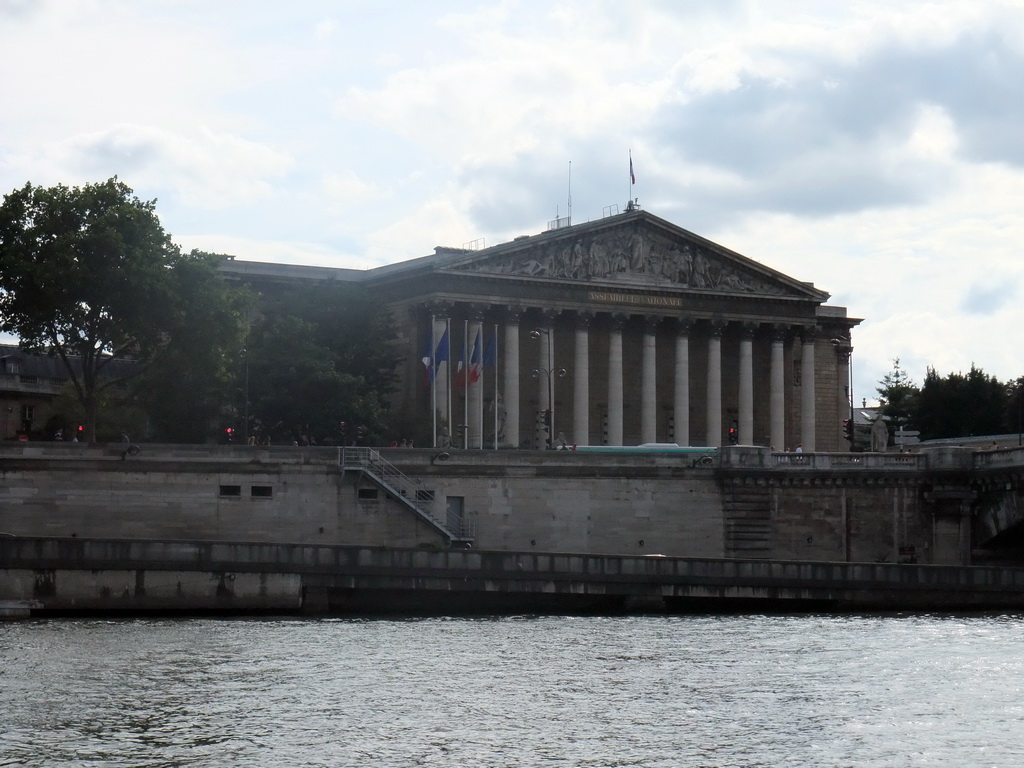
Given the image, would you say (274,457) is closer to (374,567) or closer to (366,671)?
(374,567)

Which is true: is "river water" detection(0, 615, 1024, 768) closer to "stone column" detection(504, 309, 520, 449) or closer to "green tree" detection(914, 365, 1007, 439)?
"stone column" detection(504, 309, 520, 449)

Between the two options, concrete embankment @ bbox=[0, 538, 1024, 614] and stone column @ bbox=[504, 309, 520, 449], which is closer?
concrete embankment @ bbox=[0, 538, 1024, 614]

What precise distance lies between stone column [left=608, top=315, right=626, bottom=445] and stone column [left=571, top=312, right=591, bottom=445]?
64.4 inches

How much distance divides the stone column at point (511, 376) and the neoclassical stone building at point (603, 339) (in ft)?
0.27

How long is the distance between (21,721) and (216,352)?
37.9m

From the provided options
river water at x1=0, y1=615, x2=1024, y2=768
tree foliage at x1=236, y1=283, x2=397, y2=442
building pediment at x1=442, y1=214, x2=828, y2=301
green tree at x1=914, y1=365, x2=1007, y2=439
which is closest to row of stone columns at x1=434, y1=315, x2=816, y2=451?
building pediment at x1=442, y1=214, x2=828, y2=301

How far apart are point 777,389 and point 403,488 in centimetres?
4459

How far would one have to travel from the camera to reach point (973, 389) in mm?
150375

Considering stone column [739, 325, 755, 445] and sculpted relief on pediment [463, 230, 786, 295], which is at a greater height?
sculpted relief on pediment [463, 230, 786, 295]

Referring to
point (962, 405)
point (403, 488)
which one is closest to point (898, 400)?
point (962, 405)

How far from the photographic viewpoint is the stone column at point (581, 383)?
10819 cm

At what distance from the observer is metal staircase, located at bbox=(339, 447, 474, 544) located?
7494 cm

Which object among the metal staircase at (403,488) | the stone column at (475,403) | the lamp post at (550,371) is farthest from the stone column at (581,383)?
the metal staircase at (403,488)

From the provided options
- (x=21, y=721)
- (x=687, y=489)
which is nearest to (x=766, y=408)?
(x=687, y=489)
